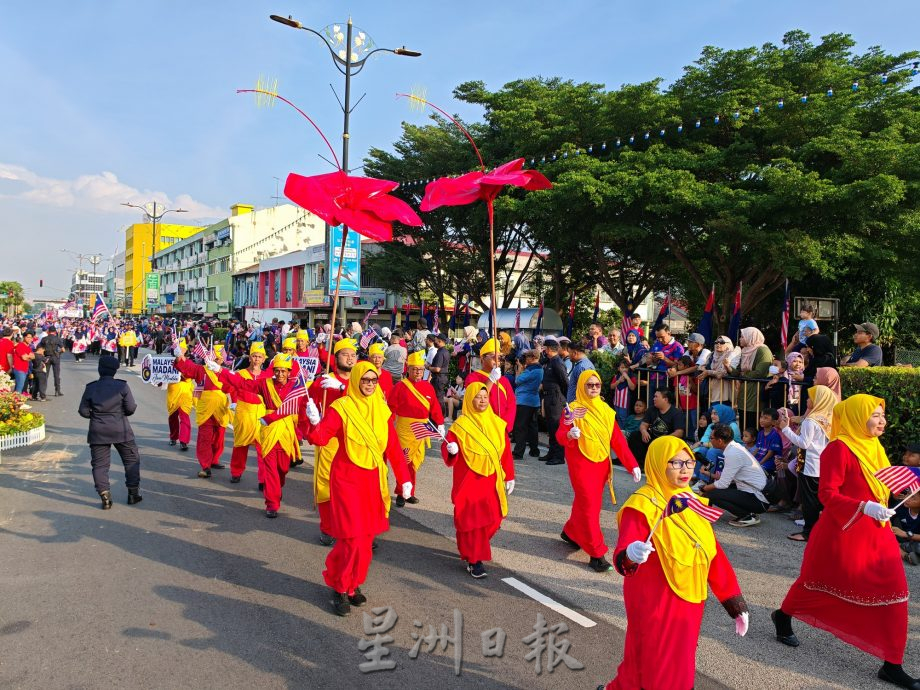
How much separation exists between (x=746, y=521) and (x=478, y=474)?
3.12 metres

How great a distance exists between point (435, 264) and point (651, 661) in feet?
76.5

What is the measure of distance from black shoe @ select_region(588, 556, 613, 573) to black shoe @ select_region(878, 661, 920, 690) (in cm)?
204

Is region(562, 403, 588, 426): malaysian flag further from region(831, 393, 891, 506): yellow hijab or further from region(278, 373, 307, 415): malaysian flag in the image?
region(278, 373, 307, 415): malaysian flag

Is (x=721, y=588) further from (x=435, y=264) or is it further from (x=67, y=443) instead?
(x=435, y=264)

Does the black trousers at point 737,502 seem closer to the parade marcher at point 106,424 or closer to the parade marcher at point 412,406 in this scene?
the parade marcher at point 412,406

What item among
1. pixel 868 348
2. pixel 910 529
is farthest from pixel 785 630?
pixel 868 348

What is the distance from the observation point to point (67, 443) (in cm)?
1095

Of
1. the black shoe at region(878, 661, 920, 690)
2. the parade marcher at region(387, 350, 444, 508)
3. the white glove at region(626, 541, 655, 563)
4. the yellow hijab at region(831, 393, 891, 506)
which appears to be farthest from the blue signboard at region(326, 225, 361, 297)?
the black shoe at region(878, 661, 920, 690)

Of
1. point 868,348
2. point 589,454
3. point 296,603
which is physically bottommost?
point 296,603

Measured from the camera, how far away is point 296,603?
4.79m

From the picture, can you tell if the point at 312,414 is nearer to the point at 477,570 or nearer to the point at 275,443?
the point at 477,570

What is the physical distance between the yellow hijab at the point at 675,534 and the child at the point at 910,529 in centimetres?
349

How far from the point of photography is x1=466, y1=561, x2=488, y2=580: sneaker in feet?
17.5

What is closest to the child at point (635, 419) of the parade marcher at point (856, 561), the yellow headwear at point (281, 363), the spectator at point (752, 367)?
the spectator at point (752, 367)
